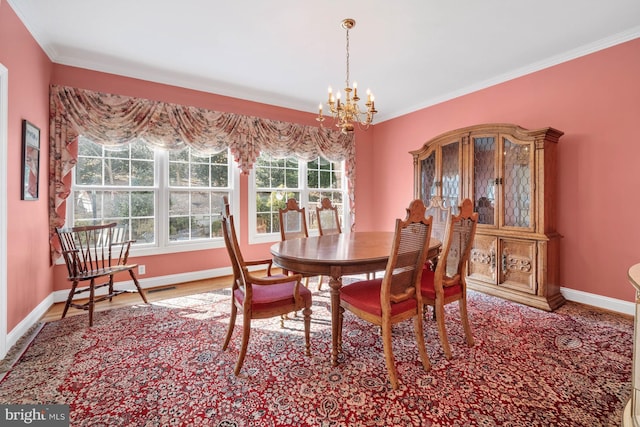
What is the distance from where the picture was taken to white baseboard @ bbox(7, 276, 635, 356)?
2.48 metres

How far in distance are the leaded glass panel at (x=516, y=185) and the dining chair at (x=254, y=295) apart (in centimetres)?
262

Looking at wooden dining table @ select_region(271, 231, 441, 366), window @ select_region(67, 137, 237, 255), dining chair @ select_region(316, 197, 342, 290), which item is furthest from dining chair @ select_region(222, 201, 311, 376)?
dining chair @ select_region(316, 197, 342, 290)

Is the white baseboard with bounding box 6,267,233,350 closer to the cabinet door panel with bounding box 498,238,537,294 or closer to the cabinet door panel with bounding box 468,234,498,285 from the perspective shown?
the cabinet door panel with bounding box 468,234,498,285

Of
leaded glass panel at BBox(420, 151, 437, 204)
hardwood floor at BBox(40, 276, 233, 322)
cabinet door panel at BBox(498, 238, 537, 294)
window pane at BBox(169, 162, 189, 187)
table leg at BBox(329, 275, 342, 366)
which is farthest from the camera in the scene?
leaded glass panel at BBox(420, 151, 437, 204)

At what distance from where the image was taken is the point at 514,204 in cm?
326

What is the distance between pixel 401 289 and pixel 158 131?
11.3 ft

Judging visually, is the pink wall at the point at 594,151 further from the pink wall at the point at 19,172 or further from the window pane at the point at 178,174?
the pink wall at the point at 19,172

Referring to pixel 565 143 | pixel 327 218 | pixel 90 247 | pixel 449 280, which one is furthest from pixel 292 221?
pixel 565 143

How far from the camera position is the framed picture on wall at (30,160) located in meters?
2.50

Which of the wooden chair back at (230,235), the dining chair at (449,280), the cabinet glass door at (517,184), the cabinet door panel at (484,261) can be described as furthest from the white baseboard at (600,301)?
the wooden chair back at (230,235)

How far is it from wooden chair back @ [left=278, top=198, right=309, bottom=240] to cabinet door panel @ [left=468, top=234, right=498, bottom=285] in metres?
2.13

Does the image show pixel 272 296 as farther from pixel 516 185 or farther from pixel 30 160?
pixel 516 185

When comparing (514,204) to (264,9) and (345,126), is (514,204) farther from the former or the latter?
(264,9)

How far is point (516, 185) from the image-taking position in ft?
10.7
